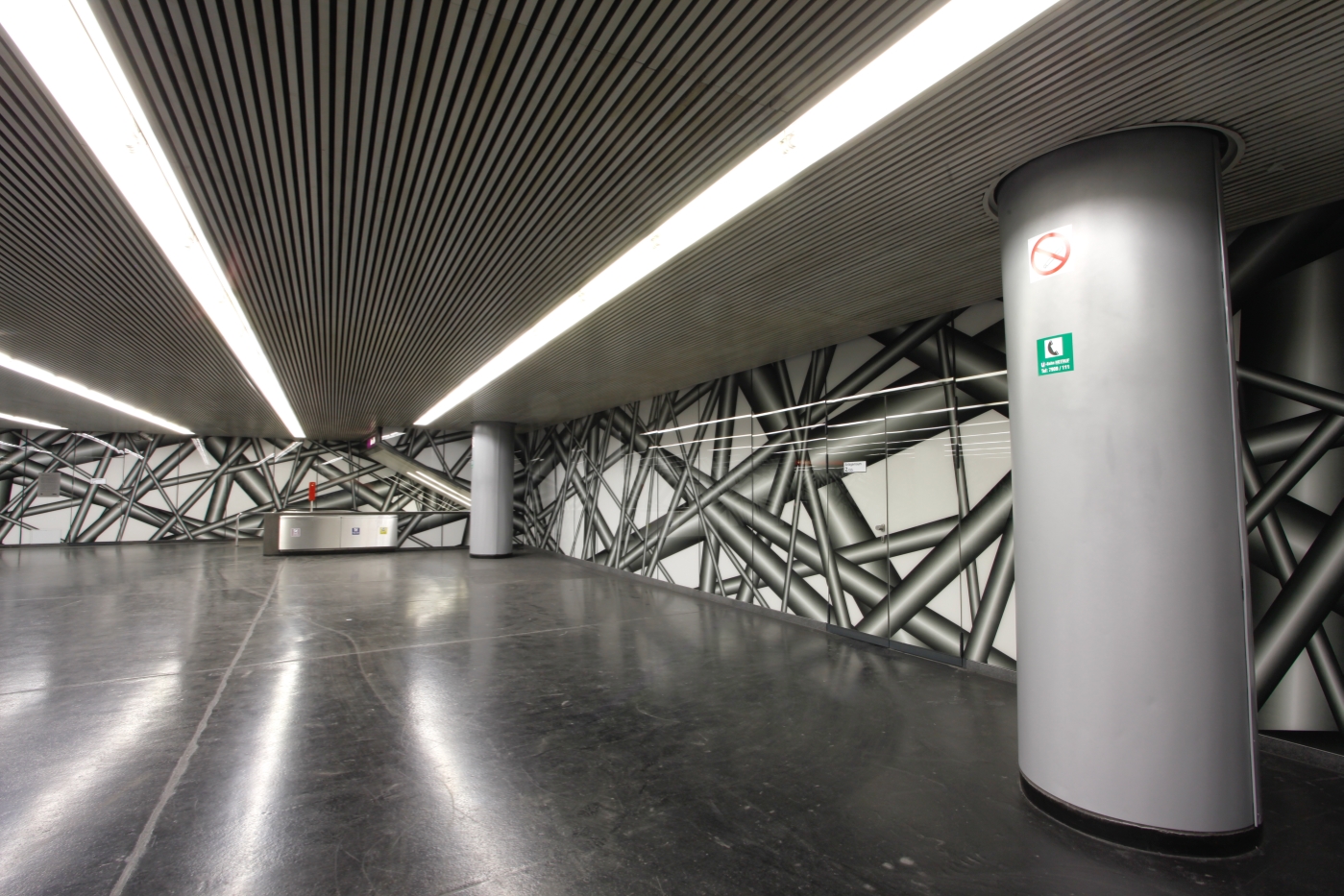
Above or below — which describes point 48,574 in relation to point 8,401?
below

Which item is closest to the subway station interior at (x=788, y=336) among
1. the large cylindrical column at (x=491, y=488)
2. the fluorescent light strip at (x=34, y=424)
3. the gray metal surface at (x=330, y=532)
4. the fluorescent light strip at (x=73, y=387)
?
the fluorescent light strip at (x=73, y=387)

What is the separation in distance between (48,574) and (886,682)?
1307 cm

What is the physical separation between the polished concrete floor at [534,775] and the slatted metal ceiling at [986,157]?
307cm

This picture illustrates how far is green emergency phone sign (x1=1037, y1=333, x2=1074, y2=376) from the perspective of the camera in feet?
9.16

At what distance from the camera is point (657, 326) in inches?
231

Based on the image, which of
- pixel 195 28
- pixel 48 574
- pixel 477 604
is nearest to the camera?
pixel 195 28

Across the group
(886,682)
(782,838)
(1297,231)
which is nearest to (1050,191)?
→ (1297,231)

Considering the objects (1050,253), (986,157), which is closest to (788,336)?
(986,157)

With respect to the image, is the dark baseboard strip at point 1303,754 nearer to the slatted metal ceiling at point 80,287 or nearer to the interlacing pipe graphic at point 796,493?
the interlacing pipe graphic at point 796,493

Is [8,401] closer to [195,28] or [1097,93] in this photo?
[195,28]

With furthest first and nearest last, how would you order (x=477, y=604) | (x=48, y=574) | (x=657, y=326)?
(x=48, y=574)
(x=477, y=604)
(x=657, y=326)

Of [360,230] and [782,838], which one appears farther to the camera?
[360,230]

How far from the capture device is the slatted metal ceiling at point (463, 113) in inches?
84.7

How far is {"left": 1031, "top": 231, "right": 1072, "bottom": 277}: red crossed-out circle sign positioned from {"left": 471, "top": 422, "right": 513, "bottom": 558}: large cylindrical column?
11.9m
